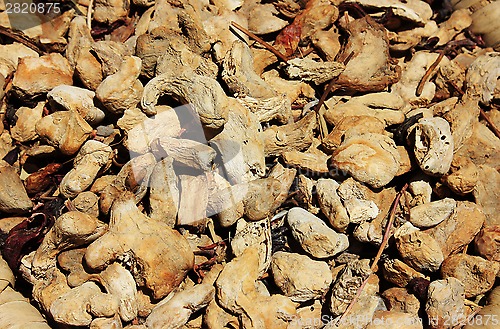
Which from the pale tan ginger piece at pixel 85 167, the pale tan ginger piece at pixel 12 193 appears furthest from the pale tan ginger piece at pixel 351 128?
the pale tan ginger piece at pixel 12 193

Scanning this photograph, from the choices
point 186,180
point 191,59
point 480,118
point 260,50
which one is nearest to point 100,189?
point 186,180

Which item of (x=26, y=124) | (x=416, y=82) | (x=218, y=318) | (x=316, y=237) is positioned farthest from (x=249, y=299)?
(x=416, y=82)

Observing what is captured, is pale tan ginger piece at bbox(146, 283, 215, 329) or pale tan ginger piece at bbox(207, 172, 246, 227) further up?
pale tan ginger piece at bbox(207, 172, 246, 227)

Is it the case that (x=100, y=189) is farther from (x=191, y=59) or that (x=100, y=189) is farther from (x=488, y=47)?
(x=488, y=47)

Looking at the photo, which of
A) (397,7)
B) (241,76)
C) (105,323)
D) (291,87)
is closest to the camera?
(105,323)

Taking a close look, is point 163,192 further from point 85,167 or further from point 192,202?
point 85,167

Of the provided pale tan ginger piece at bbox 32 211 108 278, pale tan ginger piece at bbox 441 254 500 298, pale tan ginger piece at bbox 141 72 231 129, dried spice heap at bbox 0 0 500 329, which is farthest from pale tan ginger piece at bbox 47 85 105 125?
pale tan ginger piece at bbox 441 254 500 298

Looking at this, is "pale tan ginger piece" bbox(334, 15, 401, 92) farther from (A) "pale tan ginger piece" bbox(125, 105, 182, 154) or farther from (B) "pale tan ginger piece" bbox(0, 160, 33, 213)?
(B) "pale tan ginger piece" bbox(0, 160, 33, 213)
